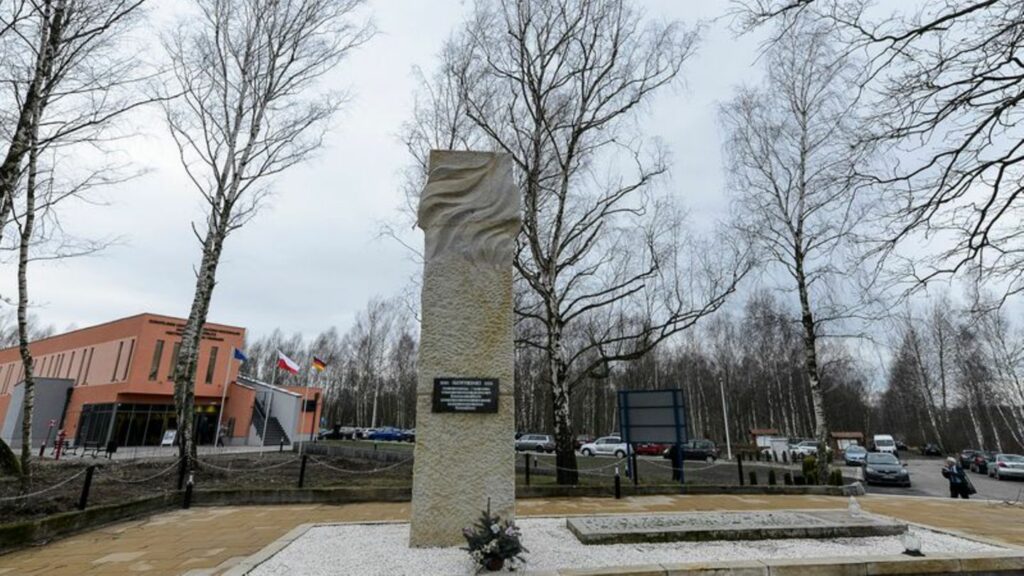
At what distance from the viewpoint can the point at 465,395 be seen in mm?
6121

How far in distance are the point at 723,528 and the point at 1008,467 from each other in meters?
28.3

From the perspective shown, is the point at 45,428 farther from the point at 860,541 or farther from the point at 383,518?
the point at 860,541

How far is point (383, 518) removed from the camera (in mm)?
8375

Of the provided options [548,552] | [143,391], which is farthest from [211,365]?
[548,552]

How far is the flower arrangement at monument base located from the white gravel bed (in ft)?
0.71

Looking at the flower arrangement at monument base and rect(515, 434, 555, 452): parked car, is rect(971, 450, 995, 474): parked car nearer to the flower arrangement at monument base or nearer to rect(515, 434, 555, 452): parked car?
rect(515, 434, 555, 452): parked car

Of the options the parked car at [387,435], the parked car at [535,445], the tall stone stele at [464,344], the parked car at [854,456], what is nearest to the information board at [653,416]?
the tall stone stele at [464,344]

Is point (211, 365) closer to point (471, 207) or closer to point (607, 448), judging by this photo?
point (607, 448)

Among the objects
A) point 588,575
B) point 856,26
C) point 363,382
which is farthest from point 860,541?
point 363,382

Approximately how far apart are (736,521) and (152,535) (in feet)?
27.4

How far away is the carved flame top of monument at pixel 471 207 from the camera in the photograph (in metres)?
6.75

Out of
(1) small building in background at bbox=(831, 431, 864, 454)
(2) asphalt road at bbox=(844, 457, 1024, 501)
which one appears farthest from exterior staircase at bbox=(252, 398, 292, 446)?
(1) small building in background at bbox=(831, 431, 864, 454)

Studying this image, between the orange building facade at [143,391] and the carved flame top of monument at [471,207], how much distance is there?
2365 centimetres

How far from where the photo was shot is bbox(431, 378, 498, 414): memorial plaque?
239 inches
